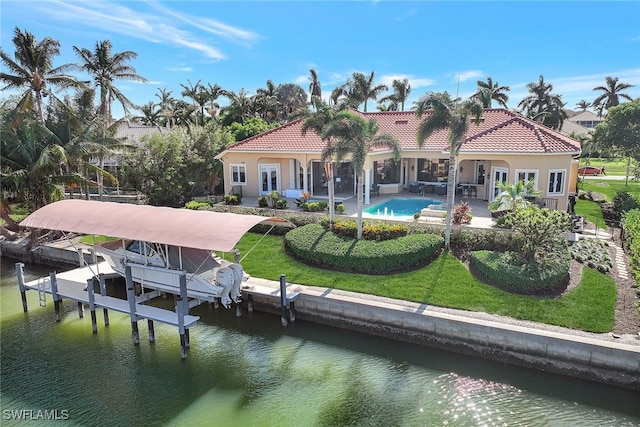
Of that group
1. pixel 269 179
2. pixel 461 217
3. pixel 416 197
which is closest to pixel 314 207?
pixel 269 179

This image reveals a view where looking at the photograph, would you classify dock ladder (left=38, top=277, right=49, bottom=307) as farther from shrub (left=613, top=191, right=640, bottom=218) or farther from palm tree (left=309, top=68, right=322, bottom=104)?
palm tree (left=309, top=68, right=322, bottom=104)

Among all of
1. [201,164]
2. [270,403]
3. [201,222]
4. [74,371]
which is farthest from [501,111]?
[74,371]

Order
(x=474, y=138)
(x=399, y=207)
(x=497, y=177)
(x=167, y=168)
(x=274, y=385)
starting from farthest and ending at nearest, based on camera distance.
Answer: (x=167, y=168)
(x=399, y=207)
(x=474, y=138)
(x=497, y=177)
(x=274, y=385)

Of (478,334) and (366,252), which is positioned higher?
(366,252)

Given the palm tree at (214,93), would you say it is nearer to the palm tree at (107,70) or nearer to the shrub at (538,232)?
the palm tree at (107,70)

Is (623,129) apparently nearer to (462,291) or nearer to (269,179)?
(462,291)

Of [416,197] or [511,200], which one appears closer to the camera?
[511,200]
